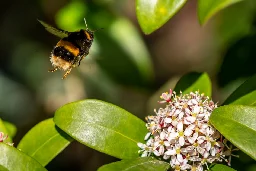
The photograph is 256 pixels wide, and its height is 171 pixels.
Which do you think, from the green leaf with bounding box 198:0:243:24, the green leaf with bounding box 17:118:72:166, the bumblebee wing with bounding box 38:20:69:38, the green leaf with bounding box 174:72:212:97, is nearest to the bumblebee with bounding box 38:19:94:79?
the bumblebee wing with bounding box 38:20:69:38

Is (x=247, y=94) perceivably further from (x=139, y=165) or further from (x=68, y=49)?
(x=68, y=49)

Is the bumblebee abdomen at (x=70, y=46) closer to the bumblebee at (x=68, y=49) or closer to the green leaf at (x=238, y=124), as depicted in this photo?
the bumblebee at (x=68, y=49)

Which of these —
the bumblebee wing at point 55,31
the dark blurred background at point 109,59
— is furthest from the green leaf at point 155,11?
the dark blurred background at point 109,59

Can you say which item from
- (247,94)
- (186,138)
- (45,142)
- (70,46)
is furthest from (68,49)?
(247,94)

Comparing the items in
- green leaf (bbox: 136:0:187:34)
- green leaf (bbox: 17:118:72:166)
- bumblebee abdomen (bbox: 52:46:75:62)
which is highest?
bumblebee abdomen (bbox: 52:46:75:62)

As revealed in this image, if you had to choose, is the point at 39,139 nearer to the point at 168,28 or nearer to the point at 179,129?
the point at 179,129

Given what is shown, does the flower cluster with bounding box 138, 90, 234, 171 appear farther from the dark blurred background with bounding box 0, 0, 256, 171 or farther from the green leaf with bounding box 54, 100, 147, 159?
the dark blurred background with bounding box 0, 0, 256, 171
